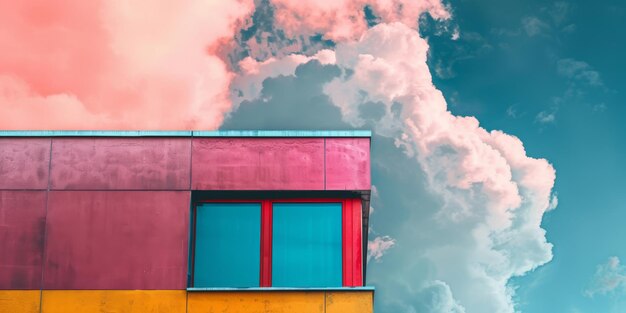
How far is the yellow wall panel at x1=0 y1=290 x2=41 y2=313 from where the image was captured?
25.8 meters

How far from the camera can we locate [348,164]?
26.8 meters

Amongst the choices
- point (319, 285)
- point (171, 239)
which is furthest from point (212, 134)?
point (319, 285)


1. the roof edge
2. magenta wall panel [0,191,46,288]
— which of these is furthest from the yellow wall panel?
the roof edge

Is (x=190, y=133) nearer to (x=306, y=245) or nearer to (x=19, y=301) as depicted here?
(x=306, y=245)

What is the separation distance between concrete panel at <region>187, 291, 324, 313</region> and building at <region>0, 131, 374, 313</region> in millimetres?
25

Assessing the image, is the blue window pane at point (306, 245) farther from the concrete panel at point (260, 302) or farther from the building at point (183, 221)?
the concrete panel at point (260, 302)

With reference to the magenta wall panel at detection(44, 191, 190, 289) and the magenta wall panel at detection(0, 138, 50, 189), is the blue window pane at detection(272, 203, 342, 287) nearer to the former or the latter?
the magenta wall panel at detection(44, 191, 190, 289)

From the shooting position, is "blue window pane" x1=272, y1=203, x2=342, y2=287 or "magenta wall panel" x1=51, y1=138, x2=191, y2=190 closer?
"blue window pane" x1=272, y1=203, x2=342, y2=287

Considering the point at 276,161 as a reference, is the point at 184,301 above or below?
below

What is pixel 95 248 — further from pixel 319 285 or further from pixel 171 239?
pixel 319 285

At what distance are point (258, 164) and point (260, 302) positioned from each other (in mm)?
3651

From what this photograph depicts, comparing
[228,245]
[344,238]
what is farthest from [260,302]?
[344,238]

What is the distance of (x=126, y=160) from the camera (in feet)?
88.4

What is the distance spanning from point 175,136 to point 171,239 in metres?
2.76
